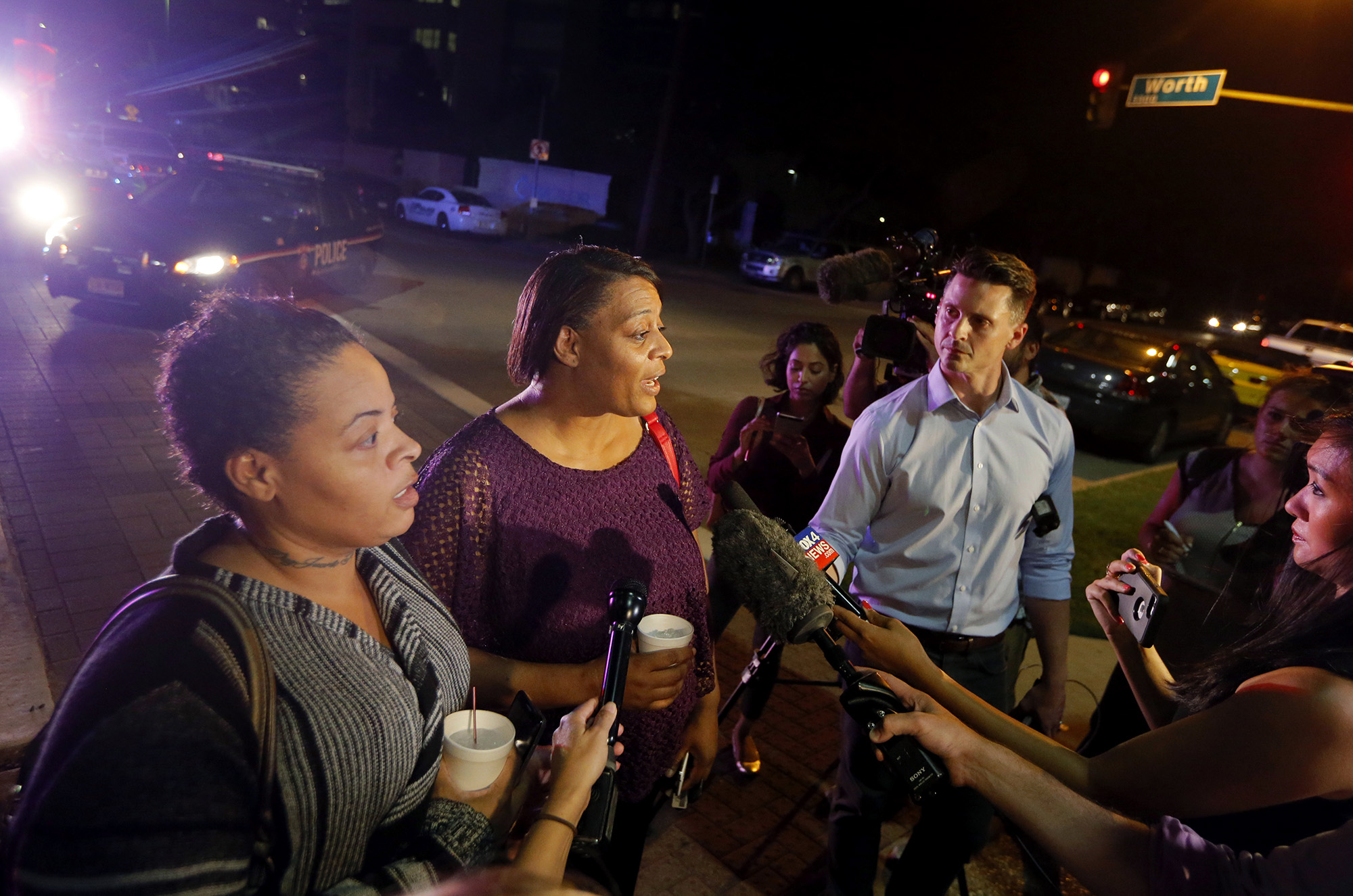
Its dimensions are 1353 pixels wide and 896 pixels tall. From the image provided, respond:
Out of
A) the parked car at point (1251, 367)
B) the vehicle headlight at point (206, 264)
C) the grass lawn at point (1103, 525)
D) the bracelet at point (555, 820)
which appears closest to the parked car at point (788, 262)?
the parked car at point (1251, 367)

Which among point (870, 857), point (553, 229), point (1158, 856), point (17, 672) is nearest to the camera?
point (1158, 856)

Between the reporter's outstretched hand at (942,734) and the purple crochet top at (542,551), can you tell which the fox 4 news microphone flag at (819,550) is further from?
the reporter's outstretched hand at (942,734)

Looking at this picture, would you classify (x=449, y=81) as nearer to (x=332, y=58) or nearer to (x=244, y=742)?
(x=332, y=58)

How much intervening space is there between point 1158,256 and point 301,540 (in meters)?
55.5

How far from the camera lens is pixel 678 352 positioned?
1327 centimetres

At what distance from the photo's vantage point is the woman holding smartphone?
3.82 m

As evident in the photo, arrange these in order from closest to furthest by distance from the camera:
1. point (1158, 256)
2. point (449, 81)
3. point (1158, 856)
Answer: point (1158, 856) < point (1158, 256) < point (449, 81)

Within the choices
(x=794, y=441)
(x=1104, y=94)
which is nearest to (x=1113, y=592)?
(x=794, y=441)

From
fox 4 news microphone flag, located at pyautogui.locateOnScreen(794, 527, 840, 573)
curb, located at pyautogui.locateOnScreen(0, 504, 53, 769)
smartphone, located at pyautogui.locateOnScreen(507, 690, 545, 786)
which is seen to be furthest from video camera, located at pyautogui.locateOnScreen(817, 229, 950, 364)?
curb, located at pyautogui.locateOnScreen(0, 504, 53, 769)

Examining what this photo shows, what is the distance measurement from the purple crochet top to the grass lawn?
4304 mm

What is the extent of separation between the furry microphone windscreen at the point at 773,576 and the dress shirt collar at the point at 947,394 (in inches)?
41.1

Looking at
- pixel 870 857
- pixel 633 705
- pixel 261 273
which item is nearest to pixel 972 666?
pixel 870 857

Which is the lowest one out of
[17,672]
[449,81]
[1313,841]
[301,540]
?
[17,672]

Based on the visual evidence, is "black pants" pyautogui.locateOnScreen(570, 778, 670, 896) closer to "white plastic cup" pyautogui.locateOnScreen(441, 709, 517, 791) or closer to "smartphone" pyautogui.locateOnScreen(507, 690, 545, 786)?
"smartphone" pyautogui.locateOnScreen(507, 690, 545, 786)
